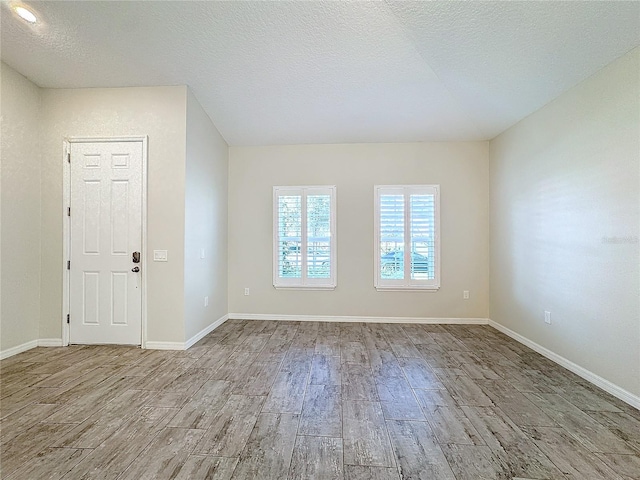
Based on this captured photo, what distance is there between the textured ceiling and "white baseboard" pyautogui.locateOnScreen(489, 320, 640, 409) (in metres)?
2.67

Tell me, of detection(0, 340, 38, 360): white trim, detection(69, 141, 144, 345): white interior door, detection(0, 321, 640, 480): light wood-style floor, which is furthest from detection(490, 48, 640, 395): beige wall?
detection(0, 340, 38, 360): white trim

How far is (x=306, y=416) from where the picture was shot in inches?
87.8

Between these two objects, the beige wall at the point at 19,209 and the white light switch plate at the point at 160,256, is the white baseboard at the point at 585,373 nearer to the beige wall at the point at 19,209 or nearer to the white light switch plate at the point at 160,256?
the white light switch plate at the point at 160,256

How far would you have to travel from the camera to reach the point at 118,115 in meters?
3.74

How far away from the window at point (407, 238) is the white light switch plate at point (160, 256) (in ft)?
9.72

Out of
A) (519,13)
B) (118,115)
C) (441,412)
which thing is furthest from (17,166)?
(519,13)

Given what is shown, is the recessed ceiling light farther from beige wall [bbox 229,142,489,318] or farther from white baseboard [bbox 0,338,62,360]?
white baseboard [bbox 0,338,62,360]

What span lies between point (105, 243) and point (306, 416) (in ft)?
10.2

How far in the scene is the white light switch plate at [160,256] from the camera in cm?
370

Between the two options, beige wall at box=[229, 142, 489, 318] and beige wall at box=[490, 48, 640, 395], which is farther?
beige wall at box=[229, 142, 489, 318]

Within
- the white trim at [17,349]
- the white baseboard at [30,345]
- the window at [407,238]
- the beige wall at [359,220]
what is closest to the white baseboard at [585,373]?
the beige wall at [359,220]

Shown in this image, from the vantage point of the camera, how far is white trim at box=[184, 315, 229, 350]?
3776 millimetres

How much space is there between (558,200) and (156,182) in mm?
4400

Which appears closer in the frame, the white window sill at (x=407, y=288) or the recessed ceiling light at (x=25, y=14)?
the recessed ceiling light at (x=25, y=14)
